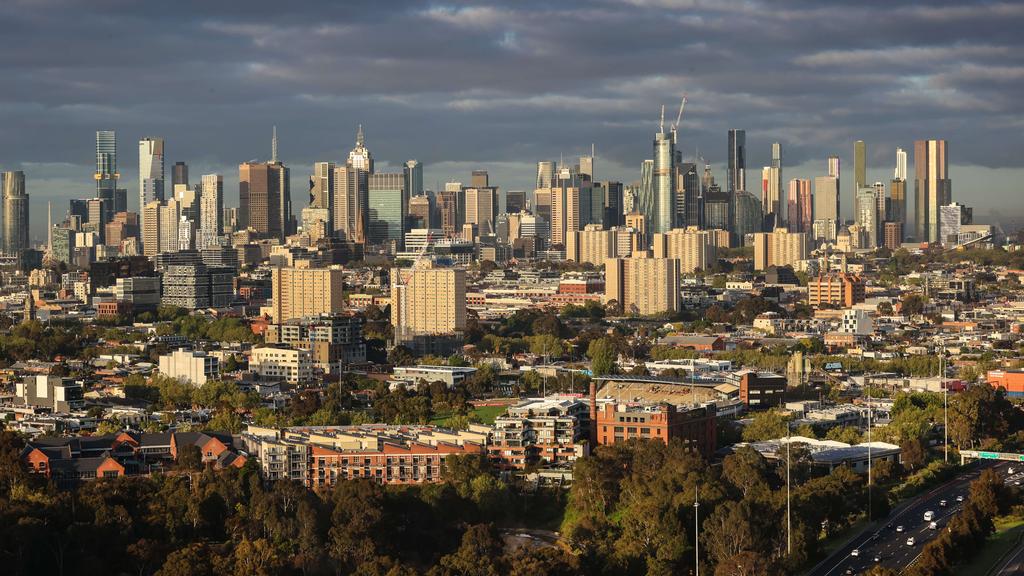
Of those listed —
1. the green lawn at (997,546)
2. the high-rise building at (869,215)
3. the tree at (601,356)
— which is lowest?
the green lawn at (997,546)

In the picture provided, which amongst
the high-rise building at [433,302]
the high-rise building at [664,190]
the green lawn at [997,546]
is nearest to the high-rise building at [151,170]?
the high-rise building at [664,190]

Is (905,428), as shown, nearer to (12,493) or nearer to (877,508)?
(877,508)

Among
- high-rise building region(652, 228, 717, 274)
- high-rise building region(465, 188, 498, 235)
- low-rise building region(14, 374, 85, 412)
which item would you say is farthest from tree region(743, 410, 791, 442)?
high-rise building region(465, 188, 498, 235)

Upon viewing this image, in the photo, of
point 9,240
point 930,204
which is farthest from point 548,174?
point 9,240

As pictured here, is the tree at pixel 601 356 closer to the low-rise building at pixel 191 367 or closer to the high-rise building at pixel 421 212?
the low-rise building at pixel 191 367

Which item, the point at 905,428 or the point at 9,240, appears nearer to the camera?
the point at 905,428

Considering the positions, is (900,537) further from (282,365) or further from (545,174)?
(545,174)
